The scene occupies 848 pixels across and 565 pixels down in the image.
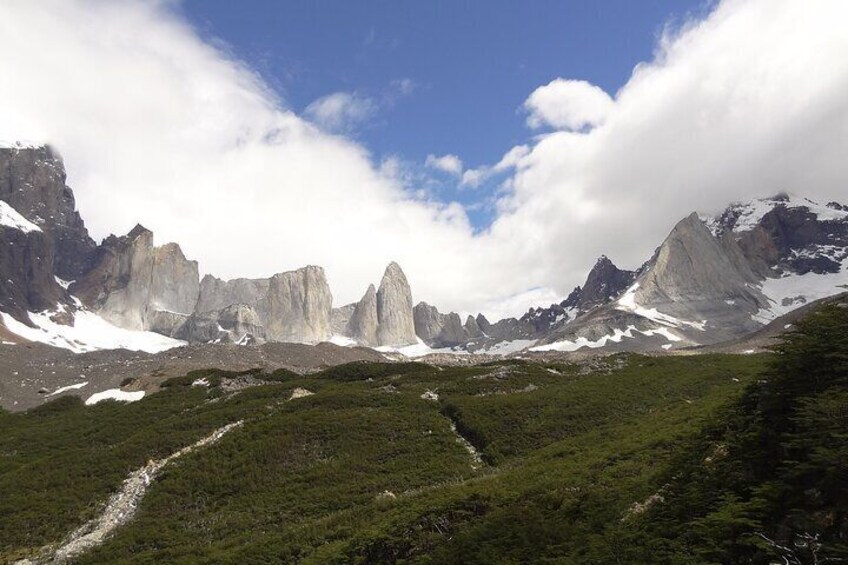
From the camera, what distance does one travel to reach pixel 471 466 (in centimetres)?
3559

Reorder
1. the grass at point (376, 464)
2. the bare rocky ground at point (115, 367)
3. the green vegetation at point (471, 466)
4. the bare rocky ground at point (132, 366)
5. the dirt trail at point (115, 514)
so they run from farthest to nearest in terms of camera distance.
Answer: the bare rocky ground at point (115, 367) → the bare rocky ground at point (132, 366) → the dirt trail at point (115, 514) → the grass at point (376, 464) → the green vegetation at point (471, 466)

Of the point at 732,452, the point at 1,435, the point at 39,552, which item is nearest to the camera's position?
the point at 732,452

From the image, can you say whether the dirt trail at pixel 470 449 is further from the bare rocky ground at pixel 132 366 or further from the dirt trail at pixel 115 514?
the bare rocky ground at pixel 132 366

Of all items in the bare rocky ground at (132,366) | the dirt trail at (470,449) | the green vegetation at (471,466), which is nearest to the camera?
the green vegetation at (471,466)

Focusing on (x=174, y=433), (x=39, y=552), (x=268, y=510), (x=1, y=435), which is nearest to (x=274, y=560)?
(x=268, y=510)

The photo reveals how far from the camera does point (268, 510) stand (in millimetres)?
32438

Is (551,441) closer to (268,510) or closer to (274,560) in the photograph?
(268,510)

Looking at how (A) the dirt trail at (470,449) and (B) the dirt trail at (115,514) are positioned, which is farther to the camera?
(A) the dirt trail at (470,449)

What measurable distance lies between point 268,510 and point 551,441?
1826 centimetres

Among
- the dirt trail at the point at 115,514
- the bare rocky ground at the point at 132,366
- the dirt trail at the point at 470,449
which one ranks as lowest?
the dirt trail at the point at 115,514

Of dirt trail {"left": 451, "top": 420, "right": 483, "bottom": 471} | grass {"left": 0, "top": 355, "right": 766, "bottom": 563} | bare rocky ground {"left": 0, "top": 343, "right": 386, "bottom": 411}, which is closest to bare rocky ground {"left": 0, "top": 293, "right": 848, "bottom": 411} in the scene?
bare rocky ground {"left": 0, "top": 343, "right": 386, "bottom": 411}

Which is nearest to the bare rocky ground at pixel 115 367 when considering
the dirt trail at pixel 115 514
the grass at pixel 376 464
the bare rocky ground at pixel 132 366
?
the bare rocky ground at pixel 132 366

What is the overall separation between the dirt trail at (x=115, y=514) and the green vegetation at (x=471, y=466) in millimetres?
890

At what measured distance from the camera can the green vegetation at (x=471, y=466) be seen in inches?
535
